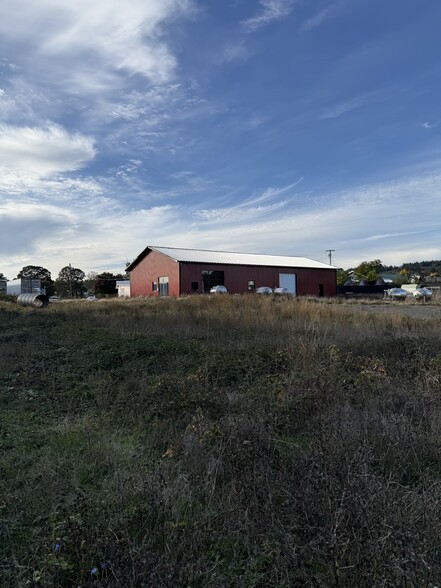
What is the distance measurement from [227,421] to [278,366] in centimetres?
319

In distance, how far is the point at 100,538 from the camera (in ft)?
7.31

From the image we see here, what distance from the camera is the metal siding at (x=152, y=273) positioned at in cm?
3578

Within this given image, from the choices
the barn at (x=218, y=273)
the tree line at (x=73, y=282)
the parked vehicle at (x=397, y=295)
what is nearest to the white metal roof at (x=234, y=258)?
the barn at (x=218, y=273)

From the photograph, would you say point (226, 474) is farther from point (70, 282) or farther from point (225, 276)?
point (70, 282)

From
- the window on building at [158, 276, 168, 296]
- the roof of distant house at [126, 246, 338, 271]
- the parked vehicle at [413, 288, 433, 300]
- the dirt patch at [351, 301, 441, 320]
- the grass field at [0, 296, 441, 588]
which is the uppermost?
the roof of distant house at [126, 246, 338, 271]

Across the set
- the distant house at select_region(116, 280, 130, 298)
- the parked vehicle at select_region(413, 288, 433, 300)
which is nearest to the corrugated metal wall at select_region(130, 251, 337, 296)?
the parked vehicle at select_region(413, 288, 433, 300)

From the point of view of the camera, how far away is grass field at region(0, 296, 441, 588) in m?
2.10

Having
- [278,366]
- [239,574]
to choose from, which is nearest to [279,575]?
[239,574]

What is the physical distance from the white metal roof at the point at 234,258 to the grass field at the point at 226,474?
1167 inches

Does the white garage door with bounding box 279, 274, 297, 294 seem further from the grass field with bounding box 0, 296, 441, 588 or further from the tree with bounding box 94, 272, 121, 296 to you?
the tree with bounding box 94, 272, 121, 296

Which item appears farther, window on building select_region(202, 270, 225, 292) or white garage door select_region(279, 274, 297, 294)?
white garage door select_region(279, 274, 297, 294)

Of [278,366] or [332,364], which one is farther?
[278,366]

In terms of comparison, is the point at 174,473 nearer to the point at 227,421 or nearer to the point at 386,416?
the point at 227,421

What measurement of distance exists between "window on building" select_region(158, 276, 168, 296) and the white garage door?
1152cm
